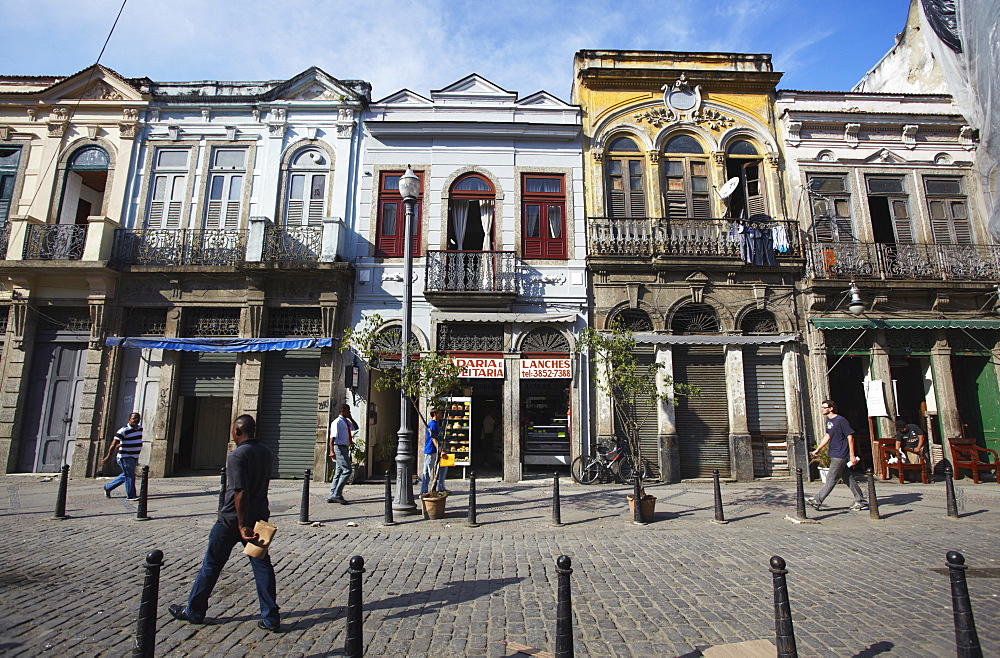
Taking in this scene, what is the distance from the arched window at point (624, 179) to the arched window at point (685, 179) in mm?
766

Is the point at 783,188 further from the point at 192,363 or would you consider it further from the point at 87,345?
the point at 87,345

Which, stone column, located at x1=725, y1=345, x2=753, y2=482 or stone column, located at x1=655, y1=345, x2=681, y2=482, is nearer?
stone column, located at x1=655, y1=345, x2=681, y2=482

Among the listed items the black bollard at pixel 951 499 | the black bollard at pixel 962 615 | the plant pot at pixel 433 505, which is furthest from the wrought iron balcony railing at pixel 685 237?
the black bollard at pixel 962 615

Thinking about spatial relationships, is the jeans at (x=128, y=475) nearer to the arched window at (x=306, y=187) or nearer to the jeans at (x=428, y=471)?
the jeans at (x=428, y=471)

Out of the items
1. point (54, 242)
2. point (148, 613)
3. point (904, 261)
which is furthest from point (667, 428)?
point (54, 242)

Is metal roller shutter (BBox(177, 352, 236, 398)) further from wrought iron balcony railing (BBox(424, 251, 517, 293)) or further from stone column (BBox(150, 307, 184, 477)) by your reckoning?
wrought iron balcony railing (BBox(424, 251, 517, 293))

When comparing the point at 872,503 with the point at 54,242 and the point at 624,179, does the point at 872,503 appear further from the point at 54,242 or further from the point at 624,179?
the point at 54,242

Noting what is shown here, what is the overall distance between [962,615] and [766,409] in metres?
11.3

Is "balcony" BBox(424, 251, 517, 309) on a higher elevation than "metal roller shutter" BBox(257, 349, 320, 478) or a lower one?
higher

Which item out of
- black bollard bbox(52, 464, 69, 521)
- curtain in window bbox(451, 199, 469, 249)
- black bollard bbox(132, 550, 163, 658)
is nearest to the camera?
black bollard bbox(132, 550, 163, 658)

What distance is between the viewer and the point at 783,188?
15.0m

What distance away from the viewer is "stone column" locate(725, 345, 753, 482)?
42.8ft

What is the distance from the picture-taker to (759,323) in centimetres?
1423

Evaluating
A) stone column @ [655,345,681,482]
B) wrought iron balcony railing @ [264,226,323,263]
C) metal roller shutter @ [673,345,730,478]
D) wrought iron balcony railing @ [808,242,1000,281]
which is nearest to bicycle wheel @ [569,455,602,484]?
stone column @ [655,345,681,482]
